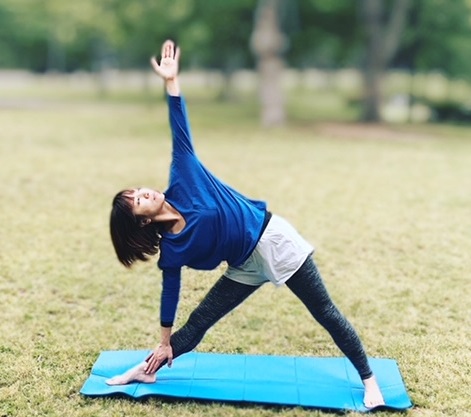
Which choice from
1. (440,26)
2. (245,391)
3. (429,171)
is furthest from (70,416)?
(440,26)

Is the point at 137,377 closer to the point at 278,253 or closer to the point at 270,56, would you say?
the point at 278,253

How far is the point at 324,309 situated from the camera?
347 cm

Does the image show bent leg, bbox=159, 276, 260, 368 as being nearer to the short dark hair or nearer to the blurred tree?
the short dark hair

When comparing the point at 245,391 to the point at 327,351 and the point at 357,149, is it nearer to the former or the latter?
the point at 327,351

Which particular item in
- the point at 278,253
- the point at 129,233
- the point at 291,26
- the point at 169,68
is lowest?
the point at 278,253

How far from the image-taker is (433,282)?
557 centimetres

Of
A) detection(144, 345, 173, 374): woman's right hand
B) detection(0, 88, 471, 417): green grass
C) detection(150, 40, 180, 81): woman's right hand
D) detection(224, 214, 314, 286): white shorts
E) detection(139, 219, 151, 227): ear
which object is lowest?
detection(0, 88, 471, 417): green grass

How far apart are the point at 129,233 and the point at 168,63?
91cm

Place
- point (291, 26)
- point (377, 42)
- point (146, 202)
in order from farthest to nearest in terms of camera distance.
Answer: point (291, 26)
point (377, 42)
point (146, 202)

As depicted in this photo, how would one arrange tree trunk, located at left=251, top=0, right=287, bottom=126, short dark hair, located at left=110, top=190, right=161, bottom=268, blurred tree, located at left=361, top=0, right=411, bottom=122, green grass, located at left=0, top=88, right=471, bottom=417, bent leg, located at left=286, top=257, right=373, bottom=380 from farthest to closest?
blurred tree, located at left=361, top=0, right=411, bottom=122 < tree trunk, located at left=251, top=0, right=287, bottom=126 < green grass, located at left=0, top=88, right=471, bottom=417 < bent leg, located at left=286, top=257, right=373, bottom=380 < short dark hair, located at left=110, top=190, right=161, bottom=268

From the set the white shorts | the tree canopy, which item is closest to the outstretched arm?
the white shorts

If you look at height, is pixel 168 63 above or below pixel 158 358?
above

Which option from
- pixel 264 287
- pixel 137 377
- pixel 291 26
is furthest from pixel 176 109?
pixel 291 26

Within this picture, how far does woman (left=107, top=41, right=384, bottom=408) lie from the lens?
10.5 ft
